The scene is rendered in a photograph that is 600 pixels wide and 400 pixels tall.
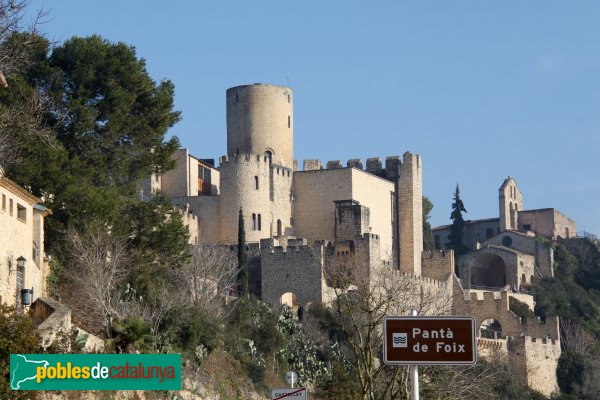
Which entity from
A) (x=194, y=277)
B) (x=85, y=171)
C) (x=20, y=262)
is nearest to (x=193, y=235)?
(x=194, y=277)

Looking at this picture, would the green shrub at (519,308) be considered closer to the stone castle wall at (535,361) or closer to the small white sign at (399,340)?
the stone castle wall at (535,361)

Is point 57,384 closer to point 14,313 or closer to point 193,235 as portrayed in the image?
point 14,313

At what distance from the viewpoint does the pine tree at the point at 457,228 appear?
10725 cm

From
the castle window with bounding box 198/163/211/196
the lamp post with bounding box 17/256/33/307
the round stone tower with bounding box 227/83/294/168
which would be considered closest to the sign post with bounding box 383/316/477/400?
the lamp post with bounding box 17/256/33/307

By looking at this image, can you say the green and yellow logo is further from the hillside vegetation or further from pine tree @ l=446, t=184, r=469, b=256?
pine tree @ l=446, t=184, r=469, b=256

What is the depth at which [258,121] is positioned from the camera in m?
77.9

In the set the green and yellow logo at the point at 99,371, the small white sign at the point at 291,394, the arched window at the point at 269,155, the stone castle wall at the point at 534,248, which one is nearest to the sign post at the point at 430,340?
the green and yellow logo at the point at 99,371

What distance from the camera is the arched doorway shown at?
263 feet

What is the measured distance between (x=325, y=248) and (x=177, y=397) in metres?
30.2

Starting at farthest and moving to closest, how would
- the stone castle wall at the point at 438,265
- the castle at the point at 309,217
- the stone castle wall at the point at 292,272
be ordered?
the stone castle wall at the point at 438,265, the castle at the point at 309,217, the stone castle wall at the point at 292,272

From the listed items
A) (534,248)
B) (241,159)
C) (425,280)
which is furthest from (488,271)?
(241,159)

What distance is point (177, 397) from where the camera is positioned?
129 feet

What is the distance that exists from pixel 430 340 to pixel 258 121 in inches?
2395

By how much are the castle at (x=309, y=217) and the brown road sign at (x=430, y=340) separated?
155 feet
